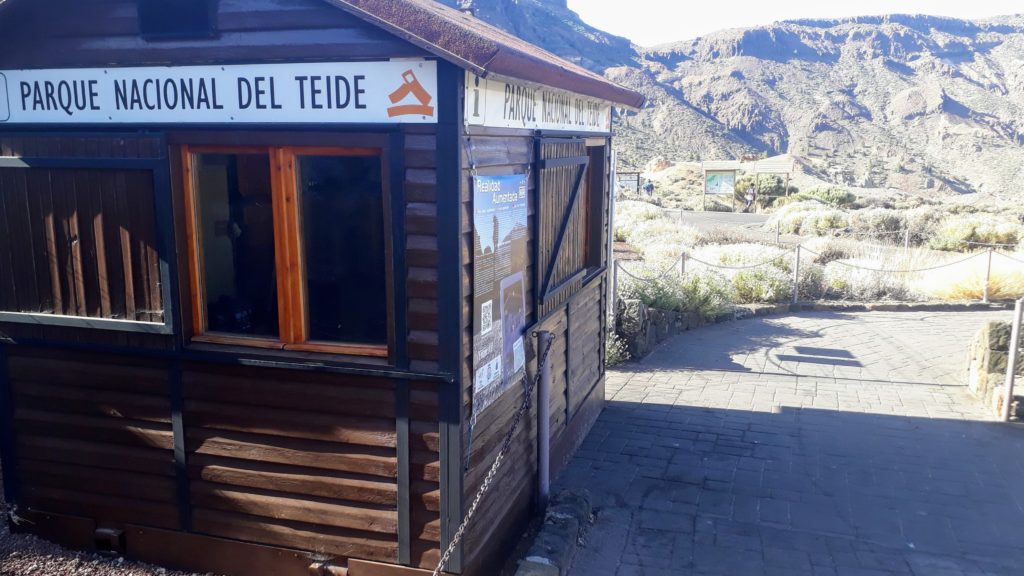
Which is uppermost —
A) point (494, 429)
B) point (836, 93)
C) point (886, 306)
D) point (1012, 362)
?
point (836, 93)

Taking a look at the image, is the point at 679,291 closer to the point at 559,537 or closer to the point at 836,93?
the point at 559,537

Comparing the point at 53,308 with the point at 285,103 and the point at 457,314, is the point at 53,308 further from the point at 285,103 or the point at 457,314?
the point at 457,314

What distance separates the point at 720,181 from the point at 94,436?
3419 cm

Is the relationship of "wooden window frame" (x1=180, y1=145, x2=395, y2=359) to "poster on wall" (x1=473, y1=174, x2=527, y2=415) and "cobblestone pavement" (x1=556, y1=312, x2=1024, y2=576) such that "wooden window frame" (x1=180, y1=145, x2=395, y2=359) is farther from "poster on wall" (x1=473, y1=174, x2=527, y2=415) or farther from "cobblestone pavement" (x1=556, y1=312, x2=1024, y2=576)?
"cobblestone pavement" (x1=556, y1=312, x2=1024, y2=576)

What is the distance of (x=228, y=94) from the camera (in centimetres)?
447

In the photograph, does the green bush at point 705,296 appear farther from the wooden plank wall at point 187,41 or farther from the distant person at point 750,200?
the distant person at point 750,200

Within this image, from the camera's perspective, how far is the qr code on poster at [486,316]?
464cm

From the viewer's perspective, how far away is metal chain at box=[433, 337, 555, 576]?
4391mm

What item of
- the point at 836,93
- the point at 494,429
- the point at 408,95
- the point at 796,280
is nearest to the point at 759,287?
the point at 796,280

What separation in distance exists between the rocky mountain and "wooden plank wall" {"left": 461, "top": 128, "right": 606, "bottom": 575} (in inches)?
2155

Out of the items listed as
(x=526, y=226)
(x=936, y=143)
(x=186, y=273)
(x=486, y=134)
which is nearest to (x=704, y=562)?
(x=526, y=226)

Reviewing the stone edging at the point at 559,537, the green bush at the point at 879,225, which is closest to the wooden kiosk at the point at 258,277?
the stone edging at the point at 559,537

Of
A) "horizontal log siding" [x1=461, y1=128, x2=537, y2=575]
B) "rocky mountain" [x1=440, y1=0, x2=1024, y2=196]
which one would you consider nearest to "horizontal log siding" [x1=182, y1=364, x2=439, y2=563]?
"horizontal log siding" [x1=461, y1=128, x2=537, y2=575]

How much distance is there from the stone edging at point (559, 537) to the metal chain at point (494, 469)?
54cm
